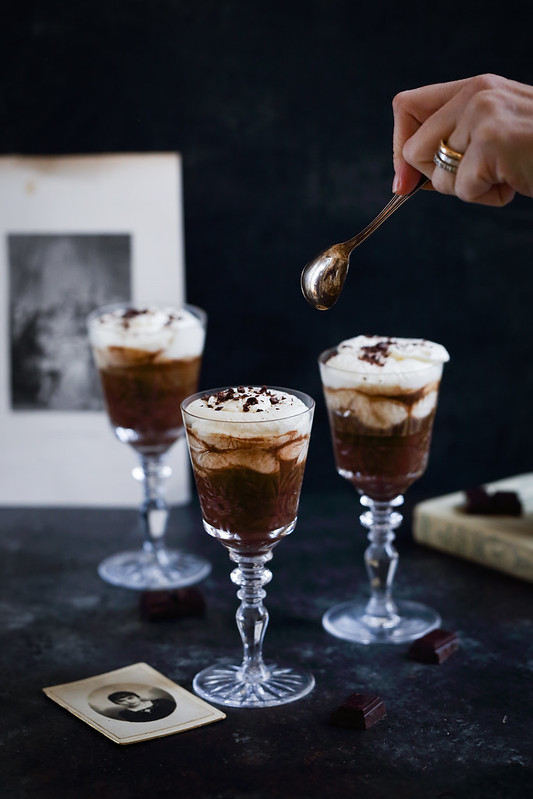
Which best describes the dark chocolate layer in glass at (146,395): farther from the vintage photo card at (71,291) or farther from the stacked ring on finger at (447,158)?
the stacked ring on finger at (447,158)

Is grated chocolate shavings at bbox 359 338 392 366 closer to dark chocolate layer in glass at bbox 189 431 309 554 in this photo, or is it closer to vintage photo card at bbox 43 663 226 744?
dark chocolate layer in glass at bbox 189 431 309 554

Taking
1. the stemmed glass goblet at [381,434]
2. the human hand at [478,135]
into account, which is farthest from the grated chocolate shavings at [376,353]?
the human hand at [478,135]

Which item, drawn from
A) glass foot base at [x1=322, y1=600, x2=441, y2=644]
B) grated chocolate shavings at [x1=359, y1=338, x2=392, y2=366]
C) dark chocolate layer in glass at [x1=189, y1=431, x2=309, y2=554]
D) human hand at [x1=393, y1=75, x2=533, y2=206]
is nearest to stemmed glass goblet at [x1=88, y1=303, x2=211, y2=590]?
glass foot base at [x1=322, y1=600, x2=441, y2=644]

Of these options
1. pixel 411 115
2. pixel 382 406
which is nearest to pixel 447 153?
pixel 411 115

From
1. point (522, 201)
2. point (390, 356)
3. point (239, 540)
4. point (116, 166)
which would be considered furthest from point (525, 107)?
point (116, 166)

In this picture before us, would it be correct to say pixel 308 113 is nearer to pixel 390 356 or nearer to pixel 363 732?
pixel 390 356

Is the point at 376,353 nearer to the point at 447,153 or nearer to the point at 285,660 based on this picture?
the point at 447,153

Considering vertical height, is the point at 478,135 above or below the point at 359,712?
above

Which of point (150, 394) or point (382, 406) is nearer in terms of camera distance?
point (382, 406)
